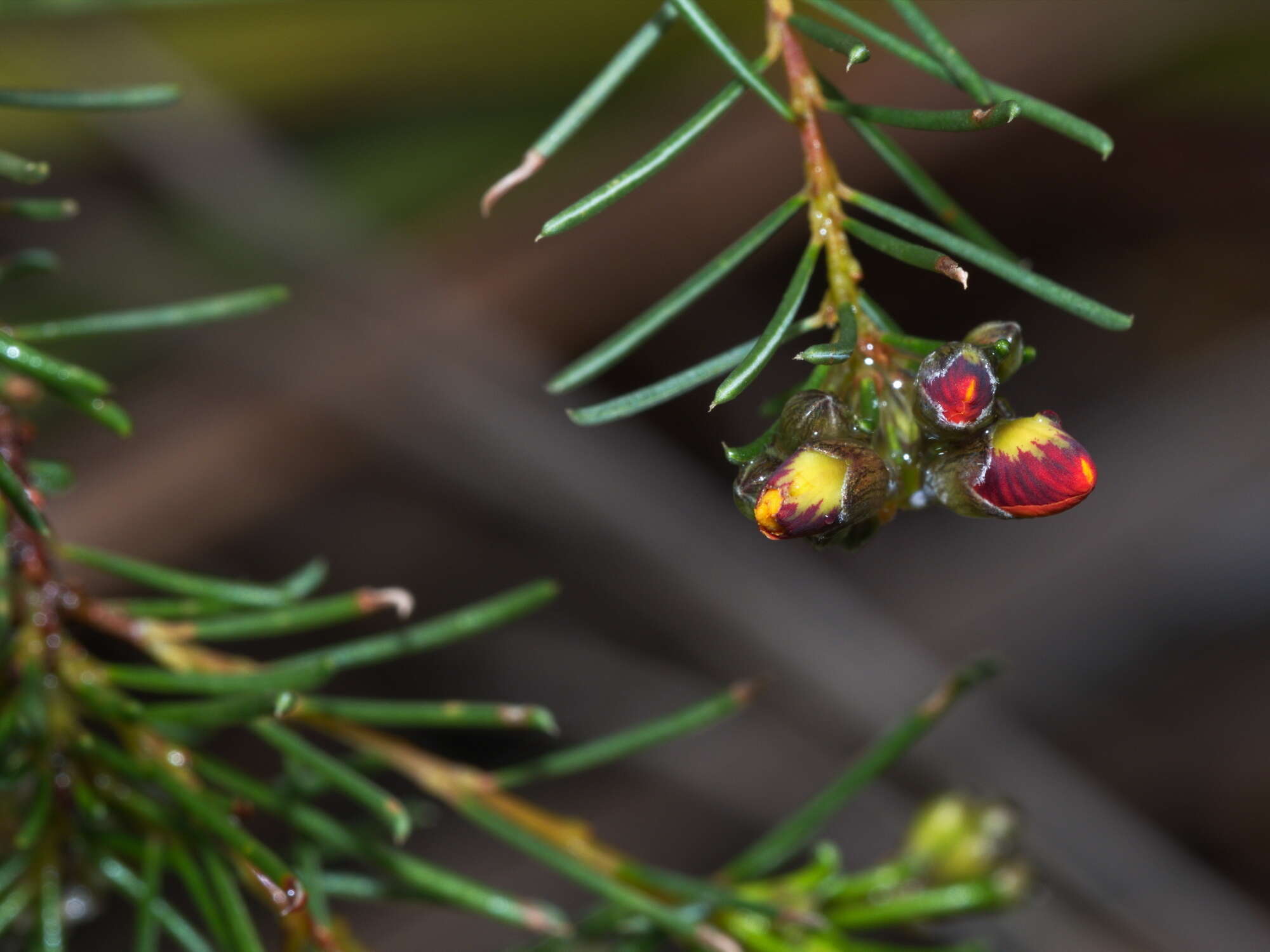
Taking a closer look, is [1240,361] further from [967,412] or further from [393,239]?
[967,412]

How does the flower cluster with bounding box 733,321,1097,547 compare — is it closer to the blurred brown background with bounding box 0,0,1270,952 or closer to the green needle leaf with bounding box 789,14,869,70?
the green needle leaf with bounding box 789,14,869,70

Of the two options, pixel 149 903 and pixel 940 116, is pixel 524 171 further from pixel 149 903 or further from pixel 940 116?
pixel 149 903

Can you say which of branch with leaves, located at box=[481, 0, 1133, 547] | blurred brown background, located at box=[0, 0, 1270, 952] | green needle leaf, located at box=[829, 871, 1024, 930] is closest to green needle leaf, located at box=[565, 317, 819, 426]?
branch with leaves, located at box=[481, 0, 1133, 547]

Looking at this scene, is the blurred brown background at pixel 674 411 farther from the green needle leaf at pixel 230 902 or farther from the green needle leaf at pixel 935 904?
the green needle leaf at pixel 230 902

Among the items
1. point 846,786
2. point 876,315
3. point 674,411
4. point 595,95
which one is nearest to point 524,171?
point 595,95

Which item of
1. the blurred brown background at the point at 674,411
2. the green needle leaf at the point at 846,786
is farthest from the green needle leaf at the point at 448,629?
the blurred brown background at the point at 674,411

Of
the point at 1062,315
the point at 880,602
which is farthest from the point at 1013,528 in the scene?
the point at 1062,315
